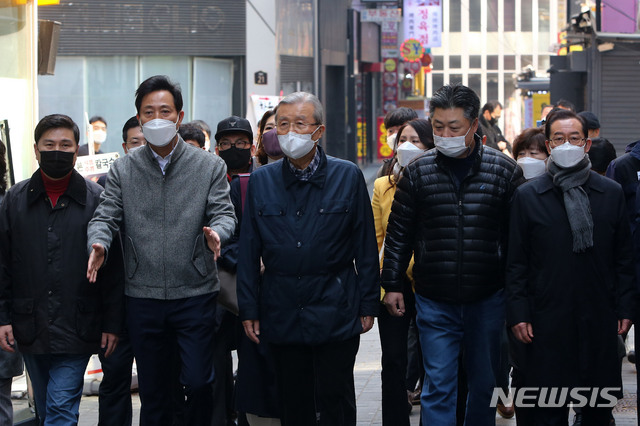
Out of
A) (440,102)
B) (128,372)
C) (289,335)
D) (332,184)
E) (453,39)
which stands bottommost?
(128,372)

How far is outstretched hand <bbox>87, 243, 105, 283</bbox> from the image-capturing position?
5277mm

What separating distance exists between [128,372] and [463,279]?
2.12m

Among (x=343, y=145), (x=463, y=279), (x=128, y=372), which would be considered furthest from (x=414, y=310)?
(x=343, y=145)

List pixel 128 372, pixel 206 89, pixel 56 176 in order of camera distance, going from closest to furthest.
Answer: pixel 56 176 → pixel 128 372 → pixel 206 89

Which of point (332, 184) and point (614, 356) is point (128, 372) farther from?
point (614, 356)

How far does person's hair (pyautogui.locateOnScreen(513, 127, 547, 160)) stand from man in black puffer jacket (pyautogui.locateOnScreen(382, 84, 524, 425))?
1.14m

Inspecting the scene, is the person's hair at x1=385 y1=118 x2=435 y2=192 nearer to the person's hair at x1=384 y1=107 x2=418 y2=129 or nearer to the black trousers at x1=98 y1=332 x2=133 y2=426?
the person's hair at x1=384 y1=107 x2=418 y2=129

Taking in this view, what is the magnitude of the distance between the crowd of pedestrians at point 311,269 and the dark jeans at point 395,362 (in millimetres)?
462

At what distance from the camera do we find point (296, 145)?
537cm

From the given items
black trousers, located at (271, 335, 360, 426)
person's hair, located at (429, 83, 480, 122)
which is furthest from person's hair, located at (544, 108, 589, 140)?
black trousers, located at (271, 335, 360, 426)

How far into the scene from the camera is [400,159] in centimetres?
658

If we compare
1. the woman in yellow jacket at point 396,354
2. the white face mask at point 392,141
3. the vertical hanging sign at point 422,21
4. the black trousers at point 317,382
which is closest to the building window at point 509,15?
the vertical hanging sign at point 422,21

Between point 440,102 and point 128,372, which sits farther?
point 128,372

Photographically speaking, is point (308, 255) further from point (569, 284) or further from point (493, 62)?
point (493, 62)
